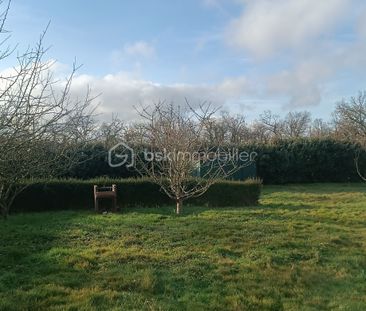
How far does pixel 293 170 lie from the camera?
87.4 ft

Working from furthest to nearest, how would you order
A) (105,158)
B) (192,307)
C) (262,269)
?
(105,158) < (262,269) < (192,307)

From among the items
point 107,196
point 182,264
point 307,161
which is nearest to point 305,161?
point 307,161

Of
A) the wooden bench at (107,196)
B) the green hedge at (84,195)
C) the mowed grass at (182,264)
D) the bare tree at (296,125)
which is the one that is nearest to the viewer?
the mowed grass at (182,264)

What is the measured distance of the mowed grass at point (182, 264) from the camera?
16.5 ft

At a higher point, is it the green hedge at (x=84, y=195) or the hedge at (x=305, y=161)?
the hedge at (x=305, y=161)

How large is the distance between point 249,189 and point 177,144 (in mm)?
4429

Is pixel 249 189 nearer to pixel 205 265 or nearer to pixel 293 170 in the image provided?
pixel 205 265

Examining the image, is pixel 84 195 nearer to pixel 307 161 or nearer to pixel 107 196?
Answer: pixel 107 196

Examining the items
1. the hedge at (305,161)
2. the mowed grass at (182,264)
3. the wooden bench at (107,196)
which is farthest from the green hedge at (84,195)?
the hedge at (305,161)

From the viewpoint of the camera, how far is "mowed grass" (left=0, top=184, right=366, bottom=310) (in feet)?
16.5

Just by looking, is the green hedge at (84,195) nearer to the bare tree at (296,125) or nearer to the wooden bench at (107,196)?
the wooden bench at (107,196)

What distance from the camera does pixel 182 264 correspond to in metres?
6.49

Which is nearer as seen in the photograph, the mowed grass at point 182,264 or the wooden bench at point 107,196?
the mowed grass at point 182,264

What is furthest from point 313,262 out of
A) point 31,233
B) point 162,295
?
point 31,233
